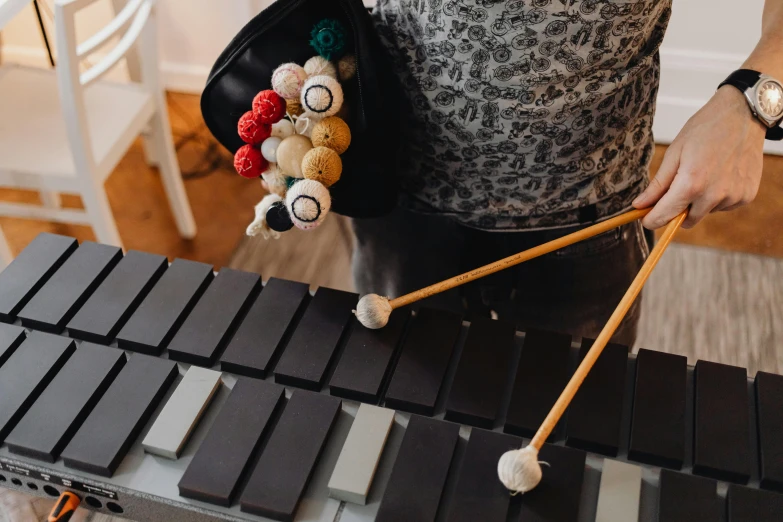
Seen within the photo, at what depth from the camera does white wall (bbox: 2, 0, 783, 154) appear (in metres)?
1.98

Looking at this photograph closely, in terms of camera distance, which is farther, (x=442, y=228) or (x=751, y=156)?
(x=442, y=228)

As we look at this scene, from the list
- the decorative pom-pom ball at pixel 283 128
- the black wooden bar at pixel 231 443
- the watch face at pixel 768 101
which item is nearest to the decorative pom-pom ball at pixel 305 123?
the decorative pom-pom ball at pixel 283 128

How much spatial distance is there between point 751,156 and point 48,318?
0.78m

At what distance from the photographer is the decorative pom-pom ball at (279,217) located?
0.78m

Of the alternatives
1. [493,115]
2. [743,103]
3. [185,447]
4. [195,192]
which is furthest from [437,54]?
[195,192]

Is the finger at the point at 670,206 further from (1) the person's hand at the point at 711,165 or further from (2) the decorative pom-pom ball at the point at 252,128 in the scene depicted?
(2) the decorative pom-pom ball at the point at 252,128

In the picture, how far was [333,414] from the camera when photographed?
27.8 inches

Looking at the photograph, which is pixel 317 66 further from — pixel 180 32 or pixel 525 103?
pixel 180 32

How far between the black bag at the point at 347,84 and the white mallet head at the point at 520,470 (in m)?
0.34

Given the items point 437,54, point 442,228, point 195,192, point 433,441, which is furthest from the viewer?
point 195,192

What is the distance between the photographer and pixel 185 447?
701 mm

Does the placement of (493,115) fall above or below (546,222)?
above

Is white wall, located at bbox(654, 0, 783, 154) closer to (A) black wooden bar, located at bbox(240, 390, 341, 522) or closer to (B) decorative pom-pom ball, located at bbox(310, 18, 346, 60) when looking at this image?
(B) decorative pom-pom ball, located at bbox(310, 18, 346, 60)

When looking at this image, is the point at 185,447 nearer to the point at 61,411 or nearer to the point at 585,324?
the point at 61,411
